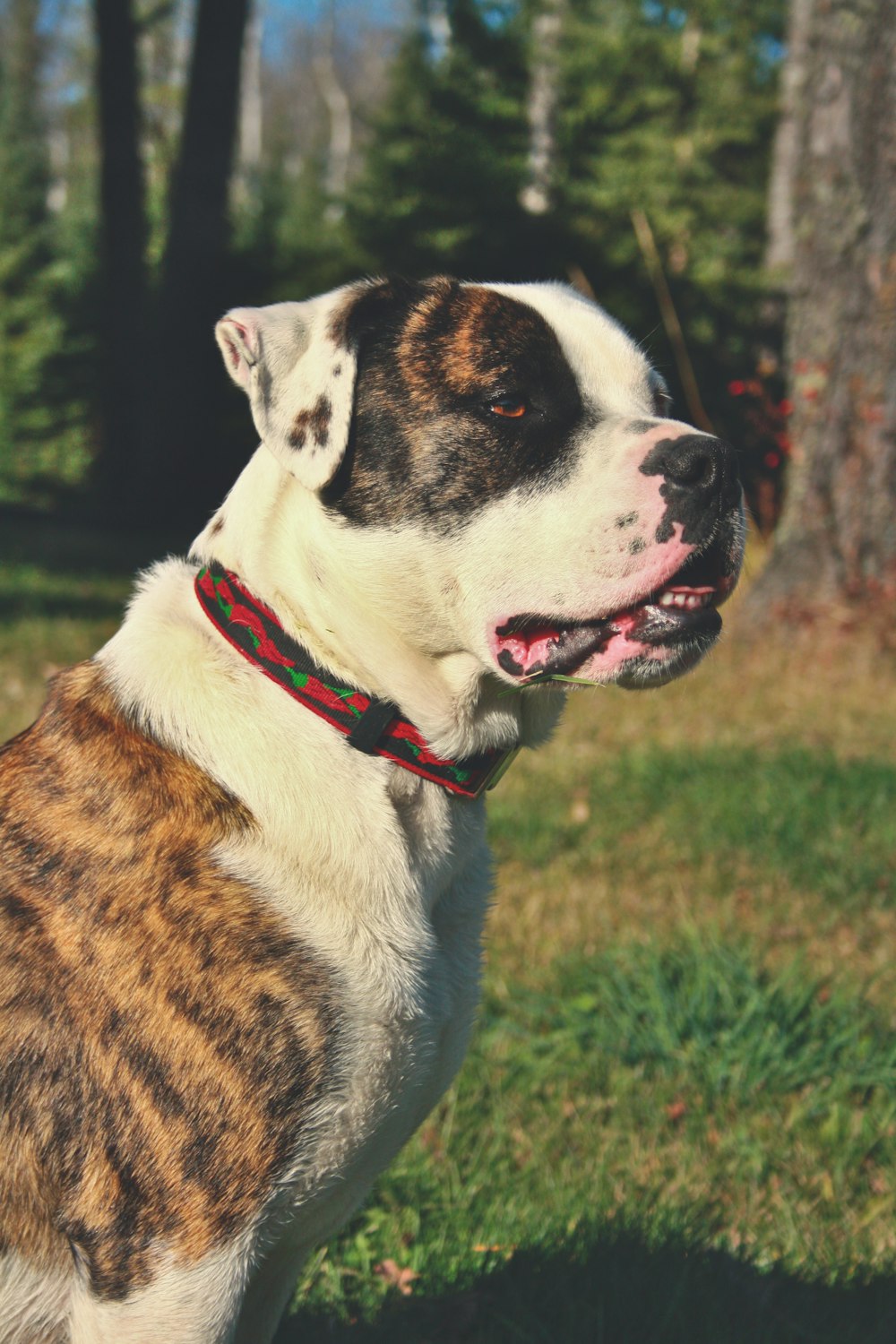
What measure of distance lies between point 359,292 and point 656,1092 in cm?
219

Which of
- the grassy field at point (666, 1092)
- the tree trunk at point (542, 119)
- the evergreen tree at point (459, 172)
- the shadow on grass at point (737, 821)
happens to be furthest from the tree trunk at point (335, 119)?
the grassy field at point (666, 1092)

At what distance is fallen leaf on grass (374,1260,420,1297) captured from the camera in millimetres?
2734

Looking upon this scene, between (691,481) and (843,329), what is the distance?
233 inches

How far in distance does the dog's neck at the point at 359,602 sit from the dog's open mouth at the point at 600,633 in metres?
0.09

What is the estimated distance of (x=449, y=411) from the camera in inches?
90.7

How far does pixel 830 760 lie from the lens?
570 cm

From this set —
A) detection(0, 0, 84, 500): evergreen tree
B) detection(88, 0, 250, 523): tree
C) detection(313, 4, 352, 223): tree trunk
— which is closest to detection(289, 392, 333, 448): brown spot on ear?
detection(88, 0, 250, 523): tree

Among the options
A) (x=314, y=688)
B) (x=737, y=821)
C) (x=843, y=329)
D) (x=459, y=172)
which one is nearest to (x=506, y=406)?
(x=314, y=688)

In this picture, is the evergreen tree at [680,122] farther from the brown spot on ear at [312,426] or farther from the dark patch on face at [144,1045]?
the dark patch on face at [144,1045]

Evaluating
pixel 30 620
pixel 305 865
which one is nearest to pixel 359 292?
pixel 305 865

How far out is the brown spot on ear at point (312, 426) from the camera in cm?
221

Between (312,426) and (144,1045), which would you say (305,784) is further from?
(312,426)

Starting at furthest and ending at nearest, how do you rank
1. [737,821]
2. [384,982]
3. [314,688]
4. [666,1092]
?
[737,821] → [666,1092] → [314,688] → [384,982]

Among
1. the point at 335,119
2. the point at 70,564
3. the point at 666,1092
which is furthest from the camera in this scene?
the point at 335,119
